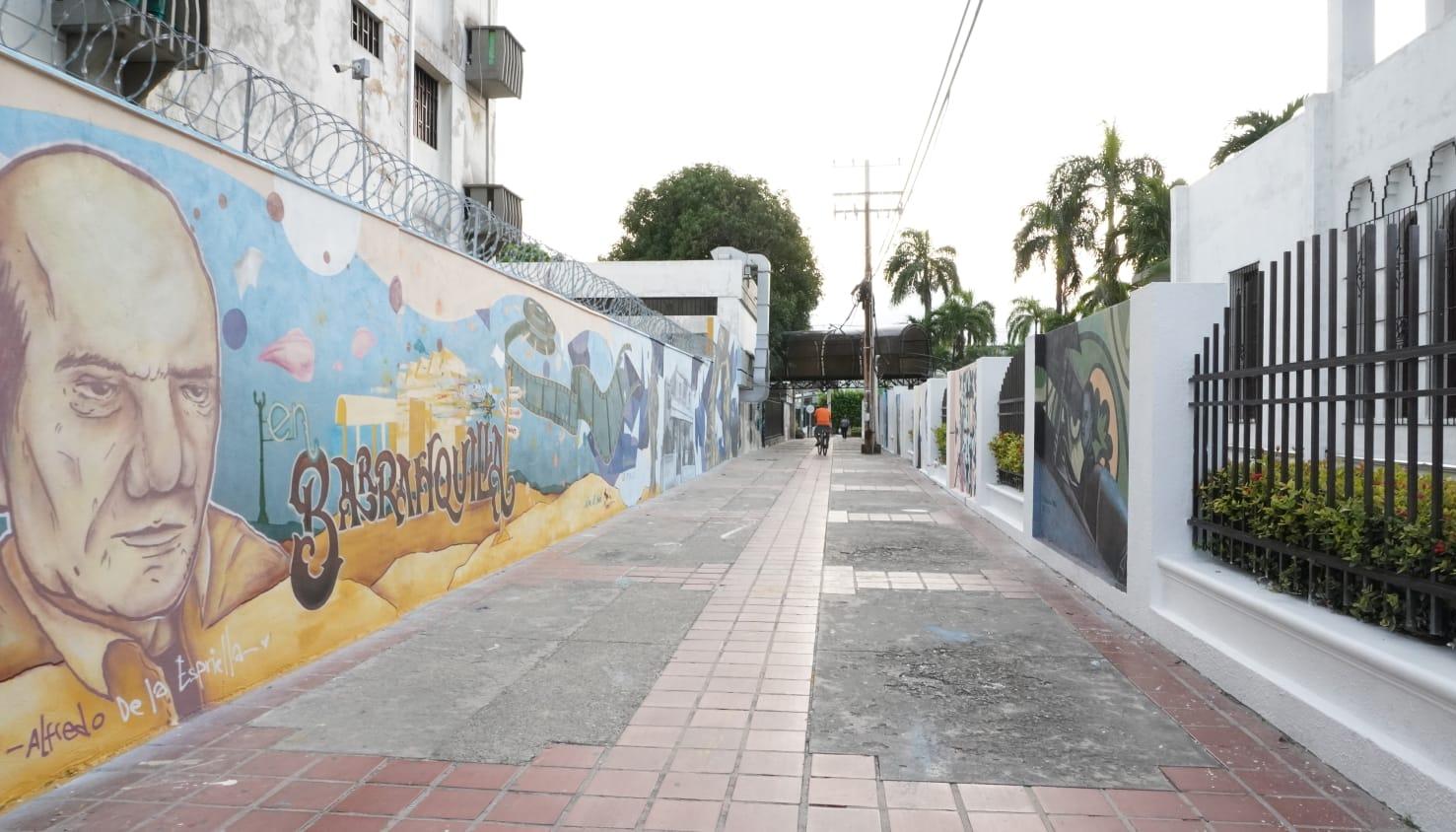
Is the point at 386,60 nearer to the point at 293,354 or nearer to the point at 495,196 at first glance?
the point at 495,196

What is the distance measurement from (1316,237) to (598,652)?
13.2 ft

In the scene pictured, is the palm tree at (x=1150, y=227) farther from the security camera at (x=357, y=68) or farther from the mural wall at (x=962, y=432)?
the security camera at (x=357, y=68)

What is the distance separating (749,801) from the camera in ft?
10.1

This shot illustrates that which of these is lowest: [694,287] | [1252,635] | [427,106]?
[1252,635]

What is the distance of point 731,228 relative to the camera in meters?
38.0

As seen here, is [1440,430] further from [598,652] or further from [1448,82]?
[1448,82]

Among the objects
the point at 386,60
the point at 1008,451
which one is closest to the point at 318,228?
the point at 1008,451

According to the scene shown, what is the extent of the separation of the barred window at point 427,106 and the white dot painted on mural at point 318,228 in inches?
364

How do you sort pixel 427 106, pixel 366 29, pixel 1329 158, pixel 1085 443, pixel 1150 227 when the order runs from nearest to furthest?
pixel 1085 443
pixel 1329 158
pixel 366 29
pixel 427 106
pixel 1150 227

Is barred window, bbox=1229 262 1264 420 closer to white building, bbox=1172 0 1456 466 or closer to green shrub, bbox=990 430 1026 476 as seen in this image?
white building, bbox=1172 0 1456 466

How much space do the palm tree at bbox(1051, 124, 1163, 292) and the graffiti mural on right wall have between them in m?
15.5

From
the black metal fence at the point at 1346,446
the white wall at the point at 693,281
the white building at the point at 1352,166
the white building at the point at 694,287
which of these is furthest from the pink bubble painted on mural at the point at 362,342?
the white wall at the point at 693,281

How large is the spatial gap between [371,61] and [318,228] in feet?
27.1

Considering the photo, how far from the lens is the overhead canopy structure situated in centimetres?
3512
